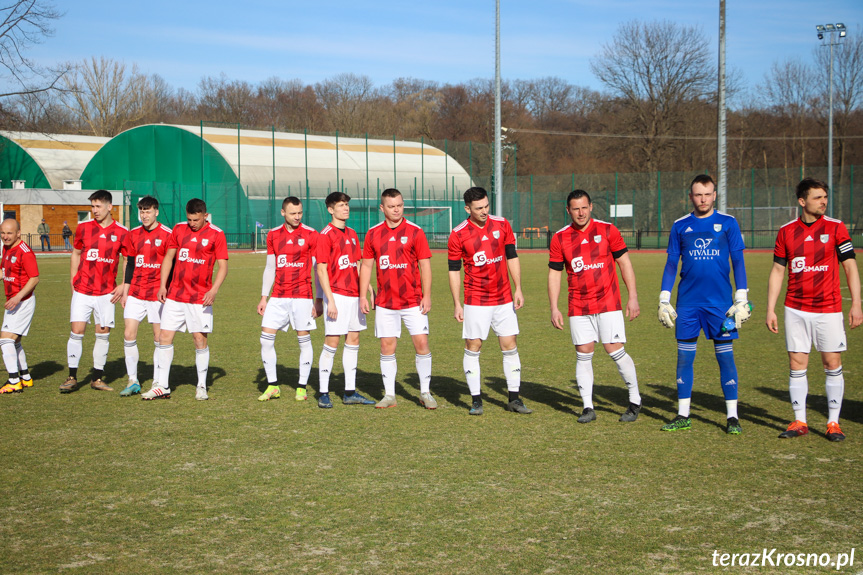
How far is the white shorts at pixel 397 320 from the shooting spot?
23.7 ft

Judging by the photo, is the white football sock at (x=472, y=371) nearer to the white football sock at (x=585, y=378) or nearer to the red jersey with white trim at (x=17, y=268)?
the white football sock at (x=585, y=378)

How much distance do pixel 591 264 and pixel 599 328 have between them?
0.56 m

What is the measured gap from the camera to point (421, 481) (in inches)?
Answer: 201

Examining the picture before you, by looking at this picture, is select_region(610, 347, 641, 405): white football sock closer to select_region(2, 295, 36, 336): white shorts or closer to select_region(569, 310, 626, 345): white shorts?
select_region(569, 310, 626, 345): white shorts

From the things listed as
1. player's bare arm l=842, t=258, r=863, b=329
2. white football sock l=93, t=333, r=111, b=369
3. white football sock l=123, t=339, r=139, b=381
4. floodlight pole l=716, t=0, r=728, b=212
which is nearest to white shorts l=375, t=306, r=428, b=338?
white football sock l=123, t=339, r=139, b=381

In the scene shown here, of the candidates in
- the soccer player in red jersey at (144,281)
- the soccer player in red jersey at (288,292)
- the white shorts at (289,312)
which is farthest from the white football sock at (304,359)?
the soccer player in red jersey at (144,281)

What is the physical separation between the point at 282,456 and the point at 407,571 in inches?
88.9

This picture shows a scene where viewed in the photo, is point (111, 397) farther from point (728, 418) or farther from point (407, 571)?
point (728, 418)

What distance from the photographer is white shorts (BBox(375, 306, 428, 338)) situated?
7230mm

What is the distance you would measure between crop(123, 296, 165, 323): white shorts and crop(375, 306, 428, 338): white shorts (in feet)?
8.16

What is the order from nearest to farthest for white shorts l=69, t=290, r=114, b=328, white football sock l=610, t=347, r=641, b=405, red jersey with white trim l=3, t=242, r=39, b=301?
white football sock l=610, t=347, r=641, b=405
white shorts l=69, t=290, r=114, b=328
red jersey with white trim l=3, t=242, r=39, b=301

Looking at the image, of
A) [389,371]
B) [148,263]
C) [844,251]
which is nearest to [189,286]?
[148,263]

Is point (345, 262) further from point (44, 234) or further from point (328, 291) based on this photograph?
point (44, 234)

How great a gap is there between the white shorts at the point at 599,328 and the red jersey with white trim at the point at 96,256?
4.91 meters
